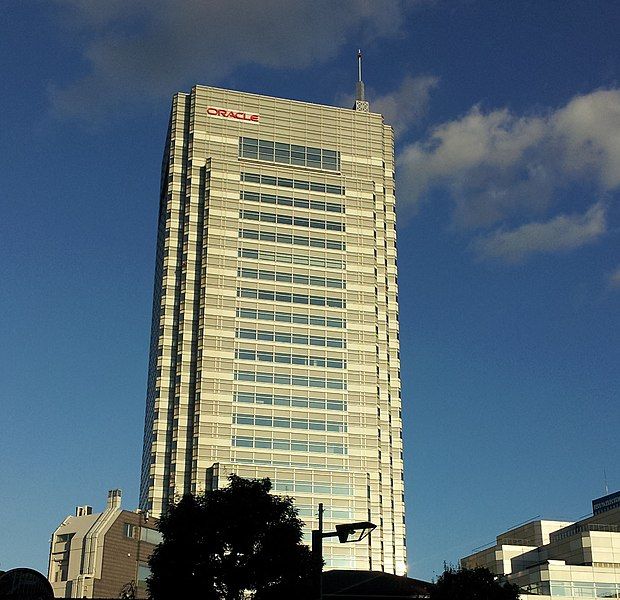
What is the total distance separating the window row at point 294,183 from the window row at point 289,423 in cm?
4870

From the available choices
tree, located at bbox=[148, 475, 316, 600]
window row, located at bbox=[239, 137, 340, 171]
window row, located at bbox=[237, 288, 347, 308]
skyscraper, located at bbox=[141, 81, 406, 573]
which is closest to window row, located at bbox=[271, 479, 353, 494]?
skyscraper, located at bbox=[141, 81, 406, 573]

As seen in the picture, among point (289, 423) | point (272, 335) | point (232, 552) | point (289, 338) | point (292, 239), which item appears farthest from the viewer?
point (292, 239)

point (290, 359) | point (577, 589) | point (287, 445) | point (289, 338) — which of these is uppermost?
point (289, 338)

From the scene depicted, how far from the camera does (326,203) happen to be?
7731 inches

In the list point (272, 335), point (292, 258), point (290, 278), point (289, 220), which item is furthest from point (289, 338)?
point (289, 220)

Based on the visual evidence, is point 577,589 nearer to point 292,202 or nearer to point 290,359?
point 290,359

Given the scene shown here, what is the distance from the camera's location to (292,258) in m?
190

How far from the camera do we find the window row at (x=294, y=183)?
19375cm

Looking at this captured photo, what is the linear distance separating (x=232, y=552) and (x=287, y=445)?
327 ft

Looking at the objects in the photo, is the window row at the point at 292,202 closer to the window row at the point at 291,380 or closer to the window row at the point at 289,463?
the window row at the point at 291,380

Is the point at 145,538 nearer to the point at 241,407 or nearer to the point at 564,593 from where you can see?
the point at 241,407

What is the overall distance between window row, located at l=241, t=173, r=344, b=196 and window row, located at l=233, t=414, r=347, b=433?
160ft

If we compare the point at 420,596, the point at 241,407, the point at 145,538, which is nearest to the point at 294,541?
the point at 420,596

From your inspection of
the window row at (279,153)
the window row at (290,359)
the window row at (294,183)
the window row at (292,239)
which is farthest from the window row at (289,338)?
the window row at (279,153)
